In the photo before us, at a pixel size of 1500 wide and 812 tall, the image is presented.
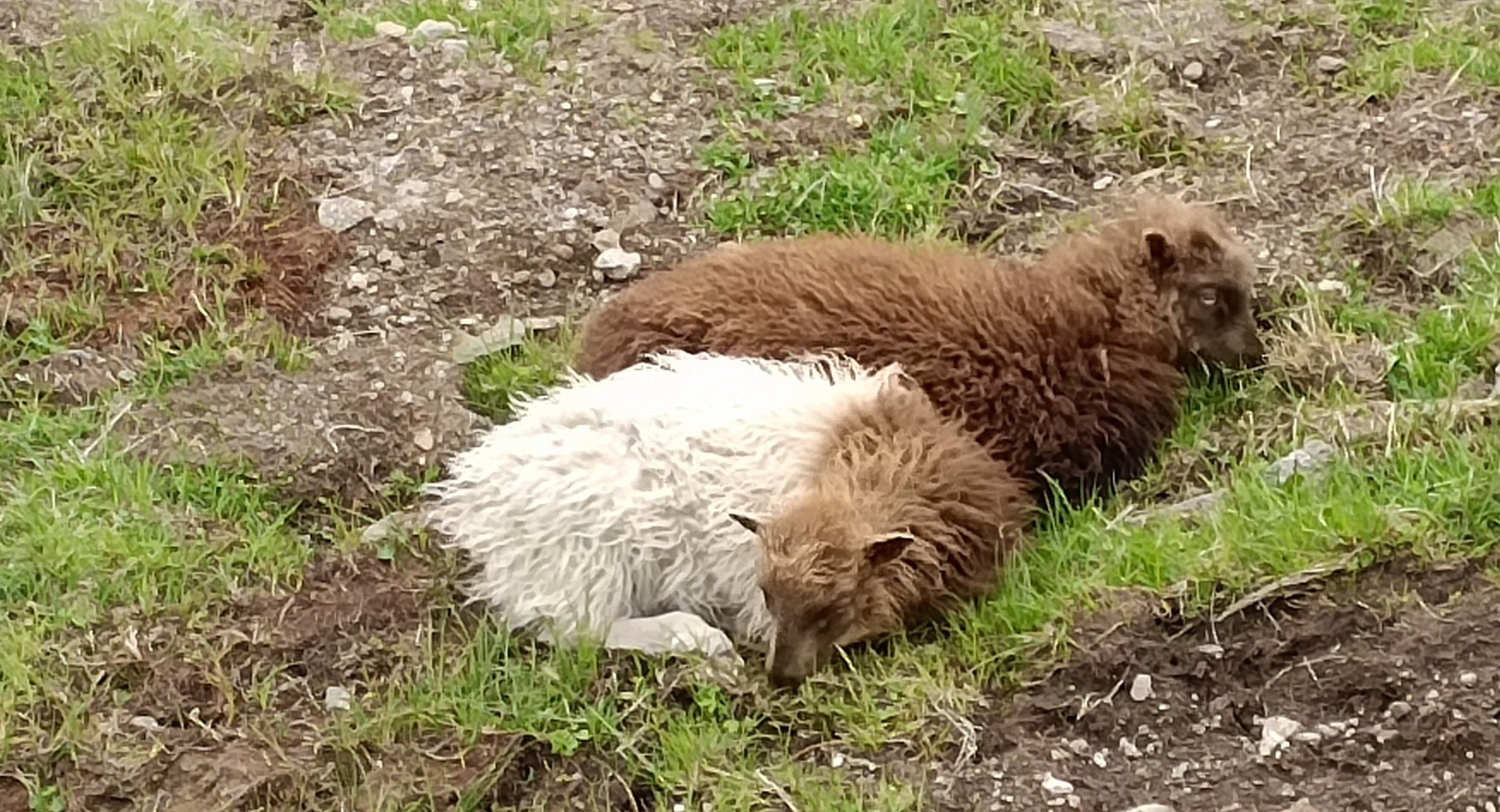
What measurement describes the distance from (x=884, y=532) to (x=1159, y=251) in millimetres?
1416

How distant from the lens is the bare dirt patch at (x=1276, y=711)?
13.0 ft

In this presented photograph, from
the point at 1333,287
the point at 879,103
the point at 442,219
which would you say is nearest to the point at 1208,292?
the point at 1333,287

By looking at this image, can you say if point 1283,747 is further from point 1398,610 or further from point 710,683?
point 710,683

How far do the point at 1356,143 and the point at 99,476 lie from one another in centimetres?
413

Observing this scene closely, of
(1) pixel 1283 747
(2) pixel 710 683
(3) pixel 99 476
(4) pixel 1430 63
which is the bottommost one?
(3) pixel 99 476

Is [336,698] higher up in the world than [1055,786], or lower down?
lower down

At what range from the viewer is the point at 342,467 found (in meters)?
5.50

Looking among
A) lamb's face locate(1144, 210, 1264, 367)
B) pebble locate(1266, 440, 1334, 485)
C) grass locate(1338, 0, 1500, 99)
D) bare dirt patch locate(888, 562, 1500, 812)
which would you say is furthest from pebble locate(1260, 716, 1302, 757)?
grass locate(1338, 0, 1500, 99)

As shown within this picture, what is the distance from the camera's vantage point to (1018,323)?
542cm

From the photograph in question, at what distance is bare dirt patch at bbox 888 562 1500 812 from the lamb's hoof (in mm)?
722

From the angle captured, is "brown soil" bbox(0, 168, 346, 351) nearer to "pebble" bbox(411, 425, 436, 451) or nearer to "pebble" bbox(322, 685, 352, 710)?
"pebble" bbox(411, 425, 436, 451)

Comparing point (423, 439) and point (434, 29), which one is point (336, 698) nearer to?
point (423, 439)

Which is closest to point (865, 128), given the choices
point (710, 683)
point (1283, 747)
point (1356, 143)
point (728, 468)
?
point (1356, 143)

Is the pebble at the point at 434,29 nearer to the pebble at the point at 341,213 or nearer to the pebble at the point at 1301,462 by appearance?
the pebble at the point at 341,213
